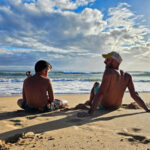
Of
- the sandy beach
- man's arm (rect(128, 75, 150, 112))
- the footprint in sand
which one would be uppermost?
man's arm (rect(128, 75, 150, 112))

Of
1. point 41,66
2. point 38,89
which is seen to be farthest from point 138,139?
point 41,66

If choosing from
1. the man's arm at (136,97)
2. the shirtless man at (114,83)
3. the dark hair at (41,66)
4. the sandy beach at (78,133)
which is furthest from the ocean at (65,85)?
the sandy beach at (78,133)

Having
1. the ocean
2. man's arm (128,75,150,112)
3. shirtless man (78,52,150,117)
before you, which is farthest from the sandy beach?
the ocean

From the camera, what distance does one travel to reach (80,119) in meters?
3.11

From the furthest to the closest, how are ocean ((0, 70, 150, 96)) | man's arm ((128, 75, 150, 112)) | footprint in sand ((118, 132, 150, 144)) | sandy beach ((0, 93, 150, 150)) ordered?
ocean ((0, 70, 150, 96)) → man's arm ((128, 75, 150, 112)) → footprint in sand ((118, 132, 150, 144)) → sandy beach ((0, 93, 150, 150))

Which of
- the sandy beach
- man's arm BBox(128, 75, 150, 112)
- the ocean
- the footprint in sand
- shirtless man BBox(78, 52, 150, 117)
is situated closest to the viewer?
the sandy beach

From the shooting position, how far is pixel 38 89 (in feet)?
12.1

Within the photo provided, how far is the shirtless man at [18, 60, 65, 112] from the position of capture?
3.68 metres

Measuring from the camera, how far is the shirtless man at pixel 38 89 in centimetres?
368

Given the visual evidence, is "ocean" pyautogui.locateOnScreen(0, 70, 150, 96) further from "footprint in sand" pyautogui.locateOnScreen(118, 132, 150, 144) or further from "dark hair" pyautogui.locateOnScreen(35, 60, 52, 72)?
"footprint in sand" pyautogui.locateOnScreen(118, 132, 150, 144)

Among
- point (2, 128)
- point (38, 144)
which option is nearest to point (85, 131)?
point (38, 144)

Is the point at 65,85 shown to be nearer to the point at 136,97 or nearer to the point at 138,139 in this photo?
the point at 136,97

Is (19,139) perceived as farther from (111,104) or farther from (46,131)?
(111,104)

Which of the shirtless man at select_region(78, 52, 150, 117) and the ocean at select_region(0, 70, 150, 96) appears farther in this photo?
the ocean at select_region(0, 70, 150, 96)
